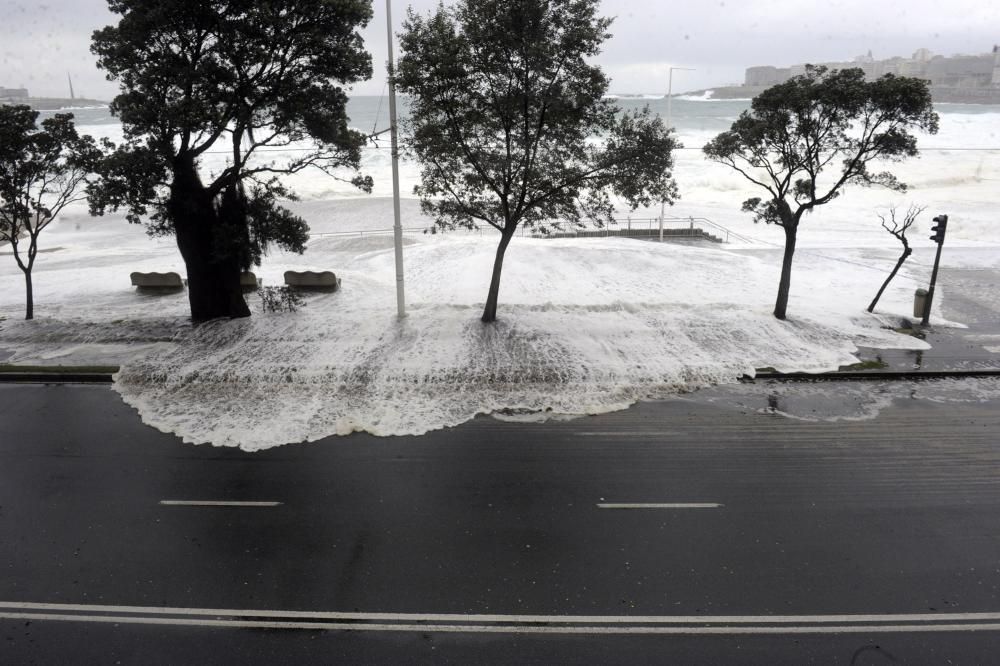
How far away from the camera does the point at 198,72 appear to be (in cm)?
1415

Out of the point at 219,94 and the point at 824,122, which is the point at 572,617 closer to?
the point at 219,94

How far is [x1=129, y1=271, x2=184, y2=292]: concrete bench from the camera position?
71.8 ft

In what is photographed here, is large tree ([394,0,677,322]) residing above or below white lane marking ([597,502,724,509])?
above

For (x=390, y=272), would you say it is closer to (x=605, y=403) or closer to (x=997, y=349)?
(x=605, y=403)

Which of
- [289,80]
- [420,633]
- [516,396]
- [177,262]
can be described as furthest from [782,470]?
[177,262]

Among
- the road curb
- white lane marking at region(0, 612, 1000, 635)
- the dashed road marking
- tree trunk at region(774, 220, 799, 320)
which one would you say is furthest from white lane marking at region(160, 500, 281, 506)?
tree trunk at region(774, 220, 799, 320)

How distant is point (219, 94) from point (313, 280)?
752 centimetres

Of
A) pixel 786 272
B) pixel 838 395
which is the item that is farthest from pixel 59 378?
pixel 786 272

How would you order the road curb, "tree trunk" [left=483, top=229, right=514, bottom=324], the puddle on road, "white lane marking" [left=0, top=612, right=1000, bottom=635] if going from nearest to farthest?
"white lane marking" [left=0, top=612, right=1000, bottom=635] < the puddle on road < the road curb < "tree trunk" [left=483, top=229, right=514, bottom=324]

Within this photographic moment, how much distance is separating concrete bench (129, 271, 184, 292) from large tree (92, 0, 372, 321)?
5.87m

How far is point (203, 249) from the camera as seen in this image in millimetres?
16719

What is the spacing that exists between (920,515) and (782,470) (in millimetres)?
1844

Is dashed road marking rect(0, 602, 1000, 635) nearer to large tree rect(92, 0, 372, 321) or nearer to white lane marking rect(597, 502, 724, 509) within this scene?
white lane marking rect(597, 502, 724, 509)

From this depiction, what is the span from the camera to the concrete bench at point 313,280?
20938 millimetres
